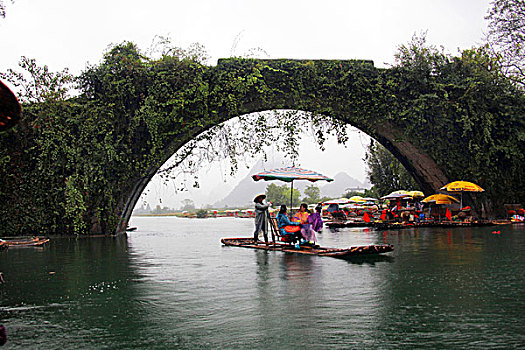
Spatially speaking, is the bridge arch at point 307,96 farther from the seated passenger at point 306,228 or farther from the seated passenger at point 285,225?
the seated passenger at point 306,228

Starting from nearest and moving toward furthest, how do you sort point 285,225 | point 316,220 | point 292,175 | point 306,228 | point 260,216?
point 316,220, point 306,228, point 285,225, point 292,175, point 260,216

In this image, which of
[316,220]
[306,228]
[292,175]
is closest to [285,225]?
[306,228]

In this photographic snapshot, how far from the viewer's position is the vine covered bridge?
54.1 feet

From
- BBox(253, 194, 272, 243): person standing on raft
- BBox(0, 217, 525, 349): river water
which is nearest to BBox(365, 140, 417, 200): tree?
BBox(253, 194, 272, 243): person standing on raft

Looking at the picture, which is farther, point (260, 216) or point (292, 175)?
point (260, 216)

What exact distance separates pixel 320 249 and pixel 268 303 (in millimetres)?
5731

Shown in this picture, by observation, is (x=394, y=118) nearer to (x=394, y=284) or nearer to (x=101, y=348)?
(x=394, y=284)

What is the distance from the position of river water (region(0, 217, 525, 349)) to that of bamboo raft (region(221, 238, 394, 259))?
0.30 m

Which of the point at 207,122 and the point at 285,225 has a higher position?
the point at 207,122

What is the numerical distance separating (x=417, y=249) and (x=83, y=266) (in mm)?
7200

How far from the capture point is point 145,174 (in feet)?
56.9

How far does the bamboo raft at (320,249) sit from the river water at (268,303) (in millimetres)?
299

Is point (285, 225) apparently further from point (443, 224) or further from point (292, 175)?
point (443, 224)

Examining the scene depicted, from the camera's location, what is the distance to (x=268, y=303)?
531cm
